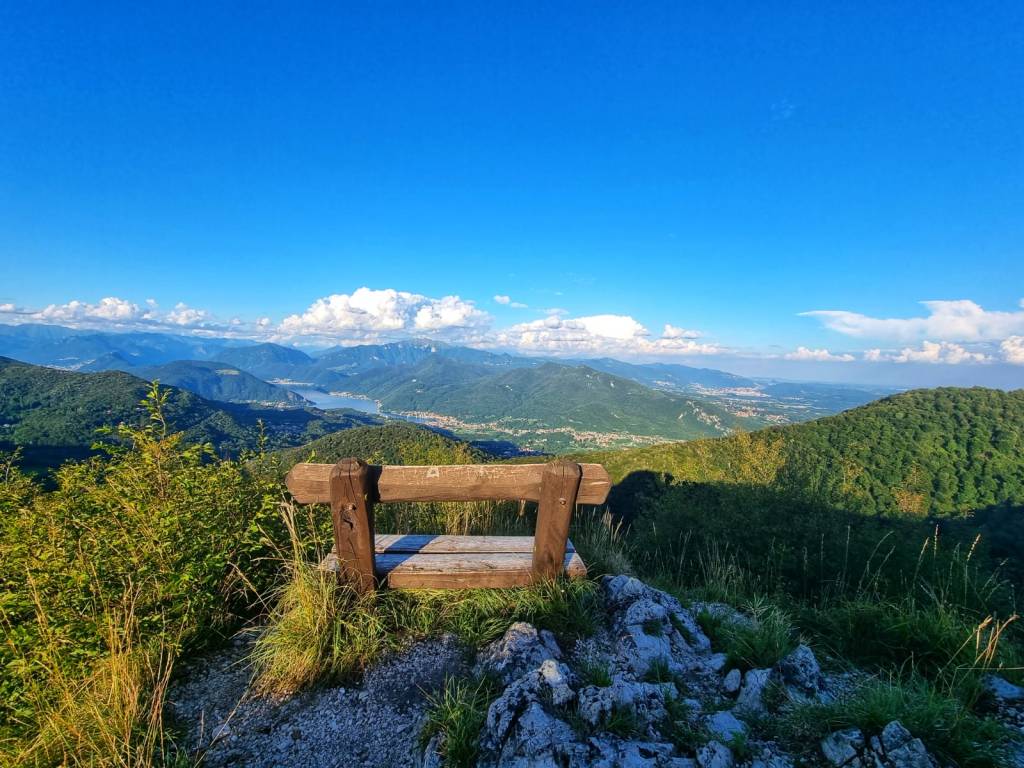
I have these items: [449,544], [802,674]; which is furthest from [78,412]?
[802,674]

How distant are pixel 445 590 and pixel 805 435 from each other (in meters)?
56.0

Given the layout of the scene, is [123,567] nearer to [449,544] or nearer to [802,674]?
[449,544]

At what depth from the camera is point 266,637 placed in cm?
299

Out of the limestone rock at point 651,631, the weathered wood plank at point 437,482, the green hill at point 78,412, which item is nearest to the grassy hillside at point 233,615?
the limestone rock at point 651,631

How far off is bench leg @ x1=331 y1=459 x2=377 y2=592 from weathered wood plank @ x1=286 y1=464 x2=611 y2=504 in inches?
4.7

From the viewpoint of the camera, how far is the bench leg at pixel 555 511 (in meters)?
3.38

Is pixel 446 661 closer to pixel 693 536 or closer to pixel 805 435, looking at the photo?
pixel 693 536

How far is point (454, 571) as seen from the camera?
11.8ft

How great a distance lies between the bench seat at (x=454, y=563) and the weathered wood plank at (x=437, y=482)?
0.76m

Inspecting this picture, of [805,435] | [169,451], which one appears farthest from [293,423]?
[169,451]

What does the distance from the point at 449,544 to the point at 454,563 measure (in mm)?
476

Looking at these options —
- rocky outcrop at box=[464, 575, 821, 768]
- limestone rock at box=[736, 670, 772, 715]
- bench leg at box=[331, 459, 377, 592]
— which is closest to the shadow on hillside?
rocky outcrop at box=[464, 575, 821, 768]

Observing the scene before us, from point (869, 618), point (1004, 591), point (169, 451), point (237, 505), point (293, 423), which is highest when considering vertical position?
point (169, 451)

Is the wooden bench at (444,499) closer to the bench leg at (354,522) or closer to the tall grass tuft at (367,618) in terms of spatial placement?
the bench leg at (354,522)
